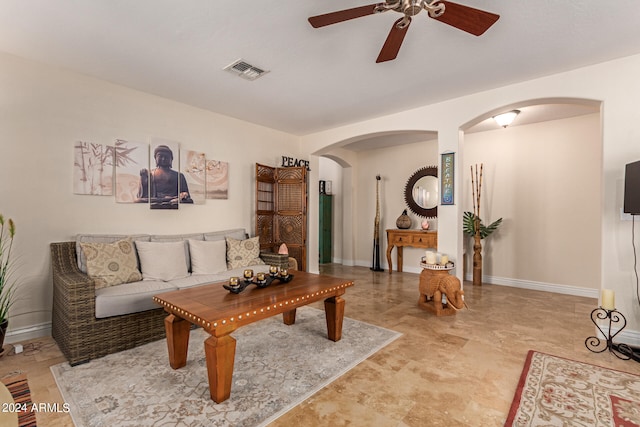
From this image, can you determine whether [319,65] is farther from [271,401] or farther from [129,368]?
[129,368]

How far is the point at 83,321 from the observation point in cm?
236

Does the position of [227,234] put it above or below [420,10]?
below

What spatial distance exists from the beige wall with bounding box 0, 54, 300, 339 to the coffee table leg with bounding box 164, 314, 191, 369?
1.73 metres

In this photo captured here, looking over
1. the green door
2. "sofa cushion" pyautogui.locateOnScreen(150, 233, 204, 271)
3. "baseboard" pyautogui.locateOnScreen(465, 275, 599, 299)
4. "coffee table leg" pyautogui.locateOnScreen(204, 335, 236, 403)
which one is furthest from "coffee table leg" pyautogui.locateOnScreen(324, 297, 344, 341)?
the green door

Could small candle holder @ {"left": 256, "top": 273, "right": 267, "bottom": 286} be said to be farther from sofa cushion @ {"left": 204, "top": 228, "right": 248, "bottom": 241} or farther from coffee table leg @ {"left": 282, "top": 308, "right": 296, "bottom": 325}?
sofa cushion @ {"left": 204, "top": 228, "right": 248, "bottom": 241}

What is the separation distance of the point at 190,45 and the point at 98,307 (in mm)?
2342

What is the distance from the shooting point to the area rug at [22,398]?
1.69 m

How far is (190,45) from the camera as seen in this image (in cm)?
256

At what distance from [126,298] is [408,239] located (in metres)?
4.58

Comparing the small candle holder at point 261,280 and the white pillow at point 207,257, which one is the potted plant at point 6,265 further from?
Result: the small candle holder at point 261,280

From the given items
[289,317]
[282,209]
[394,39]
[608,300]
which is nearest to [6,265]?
[289,317]

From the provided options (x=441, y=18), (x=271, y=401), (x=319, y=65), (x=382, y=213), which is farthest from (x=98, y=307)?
(x=382, y=213)

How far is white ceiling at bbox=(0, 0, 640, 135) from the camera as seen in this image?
2113 mm

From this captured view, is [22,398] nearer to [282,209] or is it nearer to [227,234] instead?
[227,234]
